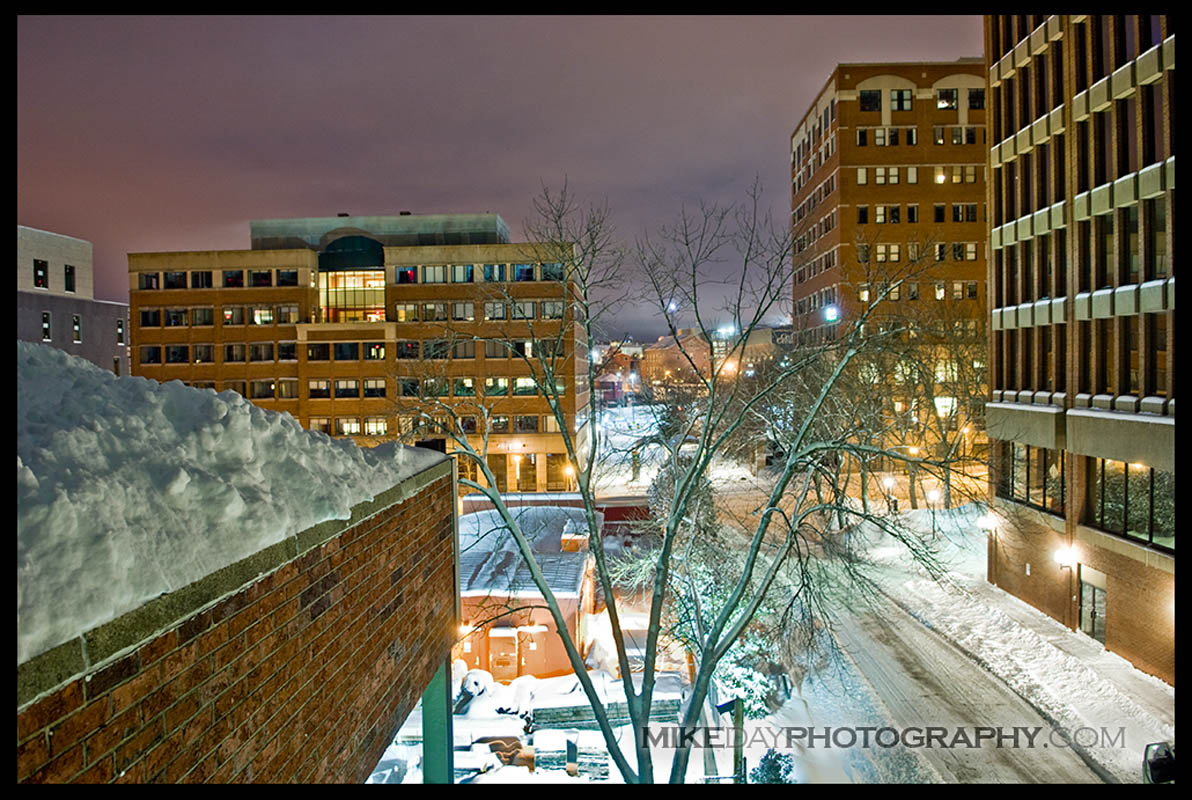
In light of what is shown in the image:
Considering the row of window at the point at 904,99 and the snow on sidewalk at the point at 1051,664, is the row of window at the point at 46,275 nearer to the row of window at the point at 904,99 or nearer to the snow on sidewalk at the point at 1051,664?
the snow on sidewalk at the point at 1051,664

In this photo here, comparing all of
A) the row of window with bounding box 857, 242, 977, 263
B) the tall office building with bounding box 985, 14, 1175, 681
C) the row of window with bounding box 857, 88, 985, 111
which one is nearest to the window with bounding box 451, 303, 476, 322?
the row of window with bounding box 857, 242, 977, 263

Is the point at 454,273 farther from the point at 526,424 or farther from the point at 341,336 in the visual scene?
the point at 526,424

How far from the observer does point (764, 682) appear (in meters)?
13.7

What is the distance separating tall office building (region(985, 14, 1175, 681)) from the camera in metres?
14.8

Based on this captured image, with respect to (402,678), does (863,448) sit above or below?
above

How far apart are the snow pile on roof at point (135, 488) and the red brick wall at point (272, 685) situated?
219 mm

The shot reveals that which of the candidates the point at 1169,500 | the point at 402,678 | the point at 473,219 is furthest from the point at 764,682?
the point at 473,219

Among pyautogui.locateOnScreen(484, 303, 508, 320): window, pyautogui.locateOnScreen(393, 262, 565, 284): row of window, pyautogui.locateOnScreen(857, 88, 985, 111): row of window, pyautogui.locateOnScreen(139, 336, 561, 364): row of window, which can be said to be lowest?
pyautogui.locateOnScreen(139, 336, 561, 364): row of window

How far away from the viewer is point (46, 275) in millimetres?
31234

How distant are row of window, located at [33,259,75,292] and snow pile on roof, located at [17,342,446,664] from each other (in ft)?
93.3

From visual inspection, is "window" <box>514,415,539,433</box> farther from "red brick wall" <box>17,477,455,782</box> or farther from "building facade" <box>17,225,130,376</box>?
"red brick wall" <box>17,477,455,782</box>

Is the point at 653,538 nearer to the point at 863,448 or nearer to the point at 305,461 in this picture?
the point at 863,448

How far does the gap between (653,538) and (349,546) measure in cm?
1953
